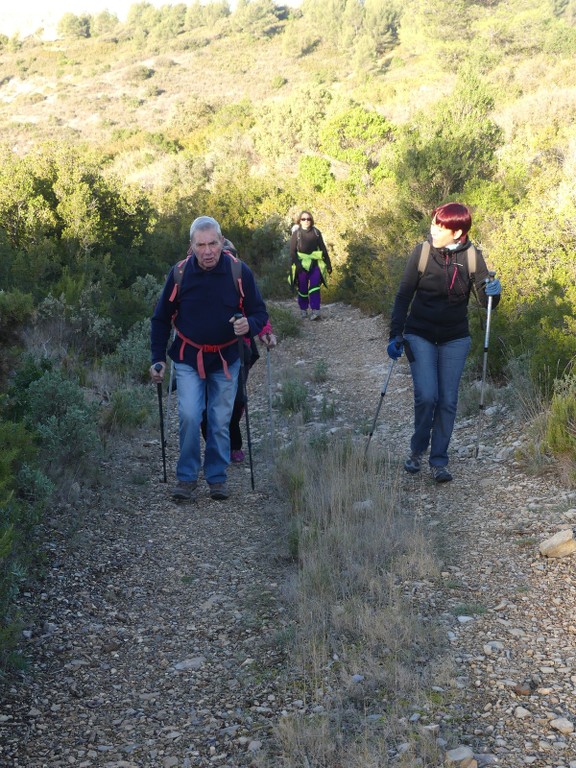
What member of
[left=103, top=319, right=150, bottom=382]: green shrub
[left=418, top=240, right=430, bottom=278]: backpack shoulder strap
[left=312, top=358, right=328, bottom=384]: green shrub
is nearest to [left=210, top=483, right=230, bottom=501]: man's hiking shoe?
[left=418, top=240, right=430, bottom=278]: backpack shoulder strap

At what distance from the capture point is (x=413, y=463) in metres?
6.15

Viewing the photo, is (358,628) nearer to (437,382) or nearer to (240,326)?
(240,326)

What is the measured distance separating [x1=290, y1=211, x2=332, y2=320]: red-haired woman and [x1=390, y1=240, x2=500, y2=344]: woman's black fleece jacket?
7.42 metres

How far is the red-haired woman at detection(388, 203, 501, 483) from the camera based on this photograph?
217 inches

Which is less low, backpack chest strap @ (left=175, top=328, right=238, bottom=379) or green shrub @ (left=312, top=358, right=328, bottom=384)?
backpack chest strap @ (left=175, top=328, right=238, bottom=379)

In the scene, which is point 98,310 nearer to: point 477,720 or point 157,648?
point 157,648

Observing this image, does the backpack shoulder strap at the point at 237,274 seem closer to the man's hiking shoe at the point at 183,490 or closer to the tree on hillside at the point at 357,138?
the man's hiking shoe at the point at 183,490

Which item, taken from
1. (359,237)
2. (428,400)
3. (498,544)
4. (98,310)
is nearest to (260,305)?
(428,400)

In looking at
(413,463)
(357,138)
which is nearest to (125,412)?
(413,463)

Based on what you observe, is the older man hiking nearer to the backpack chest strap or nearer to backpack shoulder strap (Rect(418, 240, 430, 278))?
the backpack chest strap

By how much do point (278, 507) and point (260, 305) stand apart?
150 centimetres

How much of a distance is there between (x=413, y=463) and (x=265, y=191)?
15.0 meters

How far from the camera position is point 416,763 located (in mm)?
2754

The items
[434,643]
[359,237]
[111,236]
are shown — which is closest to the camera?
[434,643]
